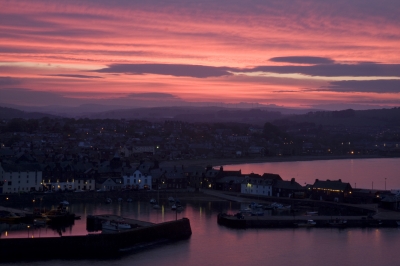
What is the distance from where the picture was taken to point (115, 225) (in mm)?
14398

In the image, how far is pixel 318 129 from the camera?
82125 millimetres

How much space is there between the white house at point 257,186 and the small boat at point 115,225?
7.41 metres

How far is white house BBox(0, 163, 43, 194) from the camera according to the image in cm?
2017

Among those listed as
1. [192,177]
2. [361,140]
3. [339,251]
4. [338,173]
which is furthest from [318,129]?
[339,251]

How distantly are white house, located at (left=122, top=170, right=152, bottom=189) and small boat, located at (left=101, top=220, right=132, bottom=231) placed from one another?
7.42 m

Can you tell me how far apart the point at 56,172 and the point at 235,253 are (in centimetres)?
995

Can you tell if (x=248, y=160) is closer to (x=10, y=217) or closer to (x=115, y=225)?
(x=10, y=217)

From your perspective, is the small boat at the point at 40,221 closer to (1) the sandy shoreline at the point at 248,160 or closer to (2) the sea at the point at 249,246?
(2) the sea at the point at 249,246

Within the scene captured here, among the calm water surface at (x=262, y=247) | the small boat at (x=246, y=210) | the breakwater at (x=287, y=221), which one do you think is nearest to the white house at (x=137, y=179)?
the small boat at (x=246, y=210)

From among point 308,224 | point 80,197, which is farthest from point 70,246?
point 80,197

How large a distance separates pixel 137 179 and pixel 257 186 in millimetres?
3986

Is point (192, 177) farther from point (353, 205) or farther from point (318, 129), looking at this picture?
point (318, 129)

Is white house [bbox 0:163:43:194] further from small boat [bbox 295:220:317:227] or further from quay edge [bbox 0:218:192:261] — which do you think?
small boat [bbox 295:220:317:227]

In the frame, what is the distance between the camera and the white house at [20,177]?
20.2m
